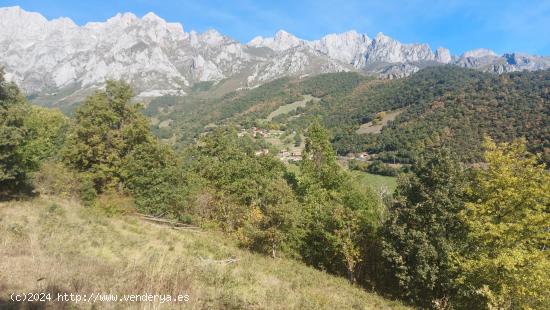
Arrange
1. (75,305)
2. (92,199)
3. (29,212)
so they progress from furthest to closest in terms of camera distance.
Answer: (92,199), (29,212), (75,305)

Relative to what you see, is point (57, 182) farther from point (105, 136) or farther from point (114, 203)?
point (105, 136)

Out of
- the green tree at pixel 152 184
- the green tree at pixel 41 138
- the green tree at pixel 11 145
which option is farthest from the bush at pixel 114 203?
the green tree at pixel 11 145

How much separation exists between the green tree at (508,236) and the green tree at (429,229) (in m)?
0.95

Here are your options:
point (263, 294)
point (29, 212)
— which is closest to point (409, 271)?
point (263, 294)

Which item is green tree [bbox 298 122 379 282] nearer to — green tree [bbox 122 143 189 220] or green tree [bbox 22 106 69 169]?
green tree [bbox 122 143 189 220]

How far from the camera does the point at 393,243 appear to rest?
22578 millimetres

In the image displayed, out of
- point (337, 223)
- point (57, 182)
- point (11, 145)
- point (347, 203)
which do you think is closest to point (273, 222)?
point (337, 223)

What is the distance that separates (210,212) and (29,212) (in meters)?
23.6

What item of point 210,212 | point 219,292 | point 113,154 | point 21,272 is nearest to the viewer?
point 21,272

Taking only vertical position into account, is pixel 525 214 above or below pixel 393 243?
above

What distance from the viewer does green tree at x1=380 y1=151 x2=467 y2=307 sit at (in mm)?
20578

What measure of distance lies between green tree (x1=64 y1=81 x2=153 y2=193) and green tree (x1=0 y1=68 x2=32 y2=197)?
877 centimetres

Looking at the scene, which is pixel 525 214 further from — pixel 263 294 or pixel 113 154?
pixel 113 154

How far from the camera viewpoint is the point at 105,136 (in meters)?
37.6
